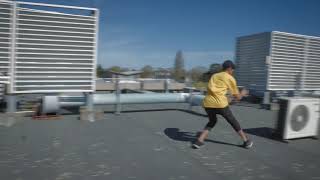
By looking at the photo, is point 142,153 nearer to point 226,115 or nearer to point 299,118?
point 226,115

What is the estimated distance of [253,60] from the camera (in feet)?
45.7

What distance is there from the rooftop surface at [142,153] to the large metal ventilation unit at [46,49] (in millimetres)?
1046

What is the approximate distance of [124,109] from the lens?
1096 centimetres

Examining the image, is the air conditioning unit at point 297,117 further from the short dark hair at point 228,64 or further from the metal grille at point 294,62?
the metal grille at point 294,62

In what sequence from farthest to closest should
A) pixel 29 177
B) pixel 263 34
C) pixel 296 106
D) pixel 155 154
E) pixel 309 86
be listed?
pixel 309 86
pixel 263 34
pixel 296 106
pixel 155 154
pixel 29 177

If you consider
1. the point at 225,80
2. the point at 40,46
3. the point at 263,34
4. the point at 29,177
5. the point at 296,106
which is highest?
the point at 263,34

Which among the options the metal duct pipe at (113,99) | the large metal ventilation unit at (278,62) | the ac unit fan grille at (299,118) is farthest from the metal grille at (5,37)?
the large metal ventilation unit at (278,62)

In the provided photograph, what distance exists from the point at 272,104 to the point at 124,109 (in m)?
5.48

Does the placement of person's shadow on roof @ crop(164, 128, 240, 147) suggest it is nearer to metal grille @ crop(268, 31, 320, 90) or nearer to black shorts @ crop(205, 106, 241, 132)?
black shorts @ crop(205, 106, 241, 132)

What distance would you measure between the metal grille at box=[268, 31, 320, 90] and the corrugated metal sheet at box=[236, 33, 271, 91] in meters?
0.36

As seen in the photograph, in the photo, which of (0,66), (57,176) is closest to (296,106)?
(57,176)

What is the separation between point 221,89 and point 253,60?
8.50 m

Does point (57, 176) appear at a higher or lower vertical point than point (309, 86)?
lower

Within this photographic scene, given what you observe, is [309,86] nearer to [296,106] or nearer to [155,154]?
[296,106]
